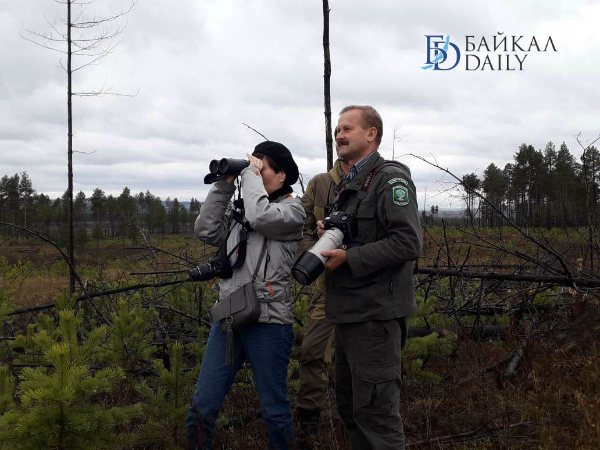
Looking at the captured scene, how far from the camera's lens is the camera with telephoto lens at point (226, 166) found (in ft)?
8.38

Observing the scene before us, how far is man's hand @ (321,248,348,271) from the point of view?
2.15 meters

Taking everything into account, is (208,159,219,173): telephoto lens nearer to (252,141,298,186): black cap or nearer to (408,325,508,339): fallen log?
(252,141,298,186): black cap

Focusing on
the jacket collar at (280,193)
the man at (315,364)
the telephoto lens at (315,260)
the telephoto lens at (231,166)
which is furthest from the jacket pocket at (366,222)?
the man at (315,364)

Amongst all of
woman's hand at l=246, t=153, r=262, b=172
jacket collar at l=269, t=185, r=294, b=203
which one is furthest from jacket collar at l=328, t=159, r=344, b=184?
woman's hand at l=246, t=153, r=262, b=172

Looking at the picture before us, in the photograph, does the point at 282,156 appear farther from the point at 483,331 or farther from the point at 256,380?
the point at 483,331

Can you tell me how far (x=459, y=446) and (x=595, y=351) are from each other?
→ 167 cm

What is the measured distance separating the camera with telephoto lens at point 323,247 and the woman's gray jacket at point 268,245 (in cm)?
30

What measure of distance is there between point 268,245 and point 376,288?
67 centimetres

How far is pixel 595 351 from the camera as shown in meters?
3.72

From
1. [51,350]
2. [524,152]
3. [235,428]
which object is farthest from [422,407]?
[524,152]

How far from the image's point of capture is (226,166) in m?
2.56

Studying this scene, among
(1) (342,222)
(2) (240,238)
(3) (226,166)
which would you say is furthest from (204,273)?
(1) (342,222)

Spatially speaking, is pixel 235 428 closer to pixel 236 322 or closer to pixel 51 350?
pixel 236 322

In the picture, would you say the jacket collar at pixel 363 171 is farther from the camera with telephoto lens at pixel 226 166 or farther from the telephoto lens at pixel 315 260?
the camera with telephoto lens at pixel 226 166
